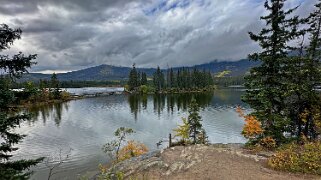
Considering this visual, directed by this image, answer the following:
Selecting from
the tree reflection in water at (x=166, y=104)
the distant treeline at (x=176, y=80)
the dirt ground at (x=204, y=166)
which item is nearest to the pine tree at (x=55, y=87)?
the tree reflection in water at (x=166, y=104)

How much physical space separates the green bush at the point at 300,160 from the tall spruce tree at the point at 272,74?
4599 mm

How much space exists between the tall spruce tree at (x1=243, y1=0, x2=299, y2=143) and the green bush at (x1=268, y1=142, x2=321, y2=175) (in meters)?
4.60

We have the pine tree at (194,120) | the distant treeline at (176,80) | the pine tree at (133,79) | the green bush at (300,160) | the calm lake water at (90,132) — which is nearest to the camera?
the green bush at (300,160)

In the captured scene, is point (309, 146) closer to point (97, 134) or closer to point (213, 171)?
point (213, 171)

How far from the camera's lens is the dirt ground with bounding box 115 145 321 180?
17781 millimetres

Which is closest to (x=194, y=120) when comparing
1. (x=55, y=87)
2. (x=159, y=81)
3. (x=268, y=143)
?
(x=268, y=143)

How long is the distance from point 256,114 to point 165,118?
48936 mm

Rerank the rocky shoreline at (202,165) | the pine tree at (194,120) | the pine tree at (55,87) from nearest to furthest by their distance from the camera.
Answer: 1. the rocky shoreline at (202,165)
2. the pine tree at (194,120)
3. the pine tree at (55,87)

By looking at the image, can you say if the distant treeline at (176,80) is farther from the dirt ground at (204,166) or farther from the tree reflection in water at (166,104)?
the dirt ground at (204,166)

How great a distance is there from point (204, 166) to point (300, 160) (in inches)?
255

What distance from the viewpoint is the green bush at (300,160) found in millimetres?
17433

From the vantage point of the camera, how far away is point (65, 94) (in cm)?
13562

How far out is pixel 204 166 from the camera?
65.7 ft

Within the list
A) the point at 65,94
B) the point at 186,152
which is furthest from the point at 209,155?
the point at 65,94
